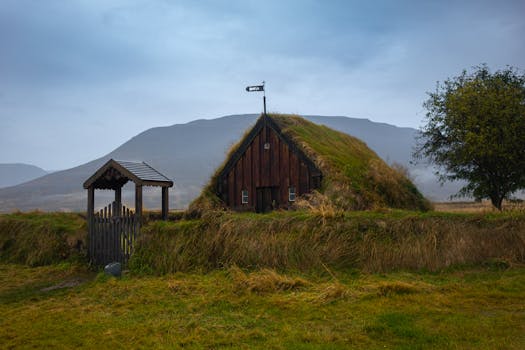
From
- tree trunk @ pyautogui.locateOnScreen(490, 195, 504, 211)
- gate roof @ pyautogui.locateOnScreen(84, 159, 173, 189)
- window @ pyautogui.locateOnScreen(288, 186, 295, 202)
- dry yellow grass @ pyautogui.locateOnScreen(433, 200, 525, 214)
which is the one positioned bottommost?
dry yellow grass @ pyautogui.locateOnScreen(433, 200, 525, 214)

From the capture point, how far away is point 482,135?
21.4 m

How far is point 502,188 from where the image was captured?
79.0 feet

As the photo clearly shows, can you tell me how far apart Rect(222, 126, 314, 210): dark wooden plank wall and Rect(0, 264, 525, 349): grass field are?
10665 millimetres

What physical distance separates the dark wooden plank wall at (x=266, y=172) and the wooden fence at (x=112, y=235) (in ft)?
30.0

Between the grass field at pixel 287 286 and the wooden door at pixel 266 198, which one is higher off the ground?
the wooden door at pixel 266 198

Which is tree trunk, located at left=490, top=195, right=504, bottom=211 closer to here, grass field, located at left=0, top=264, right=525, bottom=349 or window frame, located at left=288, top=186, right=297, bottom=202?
window frame, located at left=288, top=186, right=297, bottom=202

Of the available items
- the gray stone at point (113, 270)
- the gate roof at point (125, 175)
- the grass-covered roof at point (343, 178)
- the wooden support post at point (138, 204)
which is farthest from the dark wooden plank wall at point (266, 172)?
the gray stone at point (113, 270)

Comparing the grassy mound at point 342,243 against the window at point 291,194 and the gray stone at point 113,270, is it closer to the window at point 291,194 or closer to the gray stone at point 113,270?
the gray stone at point 113,270

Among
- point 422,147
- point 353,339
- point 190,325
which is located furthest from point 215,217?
point 422,147

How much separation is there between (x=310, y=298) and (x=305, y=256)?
10.2 ft

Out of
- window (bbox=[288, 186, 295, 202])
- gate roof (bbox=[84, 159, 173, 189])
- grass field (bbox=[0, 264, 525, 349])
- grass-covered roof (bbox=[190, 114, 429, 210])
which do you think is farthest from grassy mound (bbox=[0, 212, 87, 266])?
window (bbox=[288, 186, 295, 202])

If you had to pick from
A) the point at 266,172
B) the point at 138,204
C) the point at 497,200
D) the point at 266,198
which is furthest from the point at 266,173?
the point at 497,200

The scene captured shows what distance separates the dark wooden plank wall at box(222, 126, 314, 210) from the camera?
2286cm

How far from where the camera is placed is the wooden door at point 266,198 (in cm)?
2388
